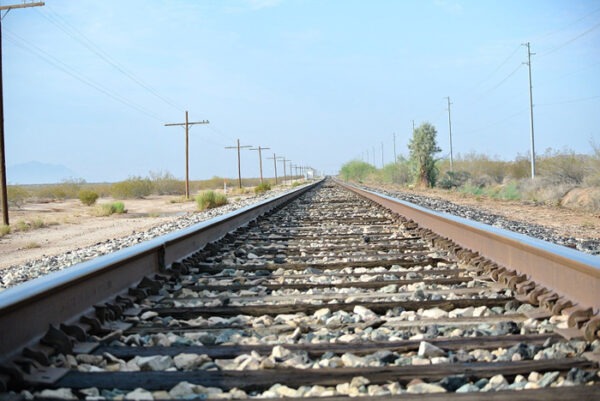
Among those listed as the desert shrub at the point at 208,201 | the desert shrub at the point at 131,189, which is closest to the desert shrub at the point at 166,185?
the desert shrub at the point at 131,189

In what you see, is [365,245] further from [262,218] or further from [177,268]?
[262,218]

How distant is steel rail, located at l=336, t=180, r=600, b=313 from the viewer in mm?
3600

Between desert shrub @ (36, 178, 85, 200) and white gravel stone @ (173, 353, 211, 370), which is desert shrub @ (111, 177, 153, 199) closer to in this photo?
desert shrub @ (36, 178, 85, 200)

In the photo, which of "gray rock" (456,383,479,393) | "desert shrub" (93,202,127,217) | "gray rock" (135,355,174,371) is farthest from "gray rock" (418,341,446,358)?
"desert shrub" (93,202,127,217)

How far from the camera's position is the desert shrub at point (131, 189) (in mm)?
63594

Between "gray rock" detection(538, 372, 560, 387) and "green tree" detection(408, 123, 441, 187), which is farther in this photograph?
"green tree" detection(408, 123, 441, 187)

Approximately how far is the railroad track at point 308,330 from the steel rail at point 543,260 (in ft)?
0.07

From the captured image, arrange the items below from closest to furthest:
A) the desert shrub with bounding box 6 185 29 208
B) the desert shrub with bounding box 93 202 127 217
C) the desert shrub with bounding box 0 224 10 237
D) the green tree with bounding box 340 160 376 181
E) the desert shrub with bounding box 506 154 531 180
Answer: the desert shrub with bounding box 0 224 10 237 < the desert shrub with bounding box 93 202 127 217 < the desert shrub with bounding box 6 185 29 208 < the desert shrub with bounding box 506 154 531 180 < the green tree with bounding box 340 160 376 181

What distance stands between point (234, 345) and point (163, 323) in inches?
30.8

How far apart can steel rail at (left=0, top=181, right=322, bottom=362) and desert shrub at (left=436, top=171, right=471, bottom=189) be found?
162 feet

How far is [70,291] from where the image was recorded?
12.2 ft

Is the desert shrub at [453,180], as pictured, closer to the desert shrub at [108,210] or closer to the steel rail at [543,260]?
the desert shrub at [108,210]

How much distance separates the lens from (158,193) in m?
73.6

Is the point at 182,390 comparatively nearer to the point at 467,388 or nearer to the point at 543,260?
the point at 467,388
